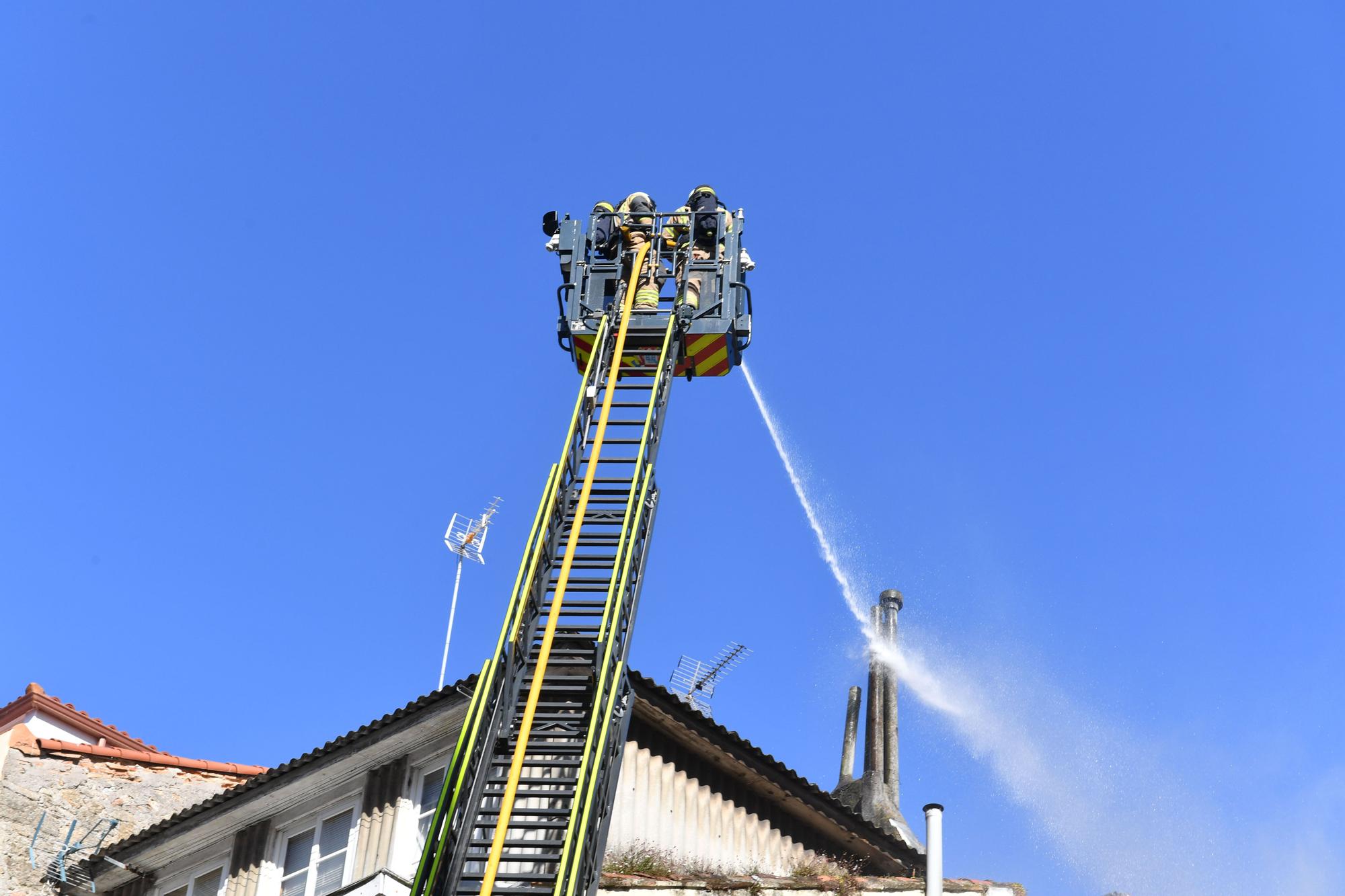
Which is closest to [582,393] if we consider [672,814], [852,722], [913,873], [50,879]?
[672,814]

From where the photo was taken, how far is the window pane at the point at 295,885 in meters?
18.4

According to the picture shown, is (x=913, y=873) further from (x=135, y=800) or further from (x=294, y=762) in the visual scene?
(x=135, y=800)

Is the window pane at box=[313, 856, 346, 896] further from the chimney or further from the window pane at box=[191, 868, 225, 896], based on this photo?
the chimney

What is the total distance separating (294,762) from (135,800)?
6.50m

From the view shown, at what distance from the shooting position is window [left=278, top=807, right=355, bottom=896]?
59.6 feet

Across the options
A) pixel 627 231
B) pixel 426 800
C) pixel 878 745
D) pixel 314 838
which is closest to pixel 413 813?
pixel 426 800

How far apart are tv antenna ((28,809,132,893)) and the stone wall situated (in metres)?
0.03

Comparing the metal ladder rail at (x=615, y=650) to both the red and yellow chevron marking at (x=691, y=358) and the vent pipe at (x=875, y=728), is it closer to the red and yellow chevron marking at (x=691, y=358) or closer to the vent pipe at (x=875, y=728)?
the red and yellow chevron marking at (x=691, y=358)

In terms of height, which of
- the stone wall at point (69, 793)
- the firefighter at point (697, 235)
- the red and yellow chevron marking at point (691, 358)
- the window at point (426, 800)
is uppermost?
the firefighter at point (697, 235)

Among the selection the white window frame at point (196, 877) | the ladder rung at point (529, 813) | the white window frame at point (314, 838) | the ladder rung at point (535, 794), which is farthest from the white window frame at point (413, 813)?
the ladder rung at point (529, 813)

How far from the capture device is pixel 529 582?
15.1 meters

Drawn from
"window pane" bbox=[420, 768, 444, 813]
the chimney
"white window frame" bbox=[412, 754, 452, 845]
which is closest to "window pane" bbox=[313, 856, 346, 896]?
"white window frame" bbox=[412, 754, 452, 845]

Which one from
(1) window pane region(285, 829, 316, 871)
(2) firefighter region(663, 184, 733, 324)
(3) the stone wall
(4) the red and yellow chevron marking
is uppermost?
(2) firefighter region(663, 184, 733, 324)

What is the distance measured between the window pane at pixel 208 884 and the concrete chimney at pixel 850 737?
24.6 metres
